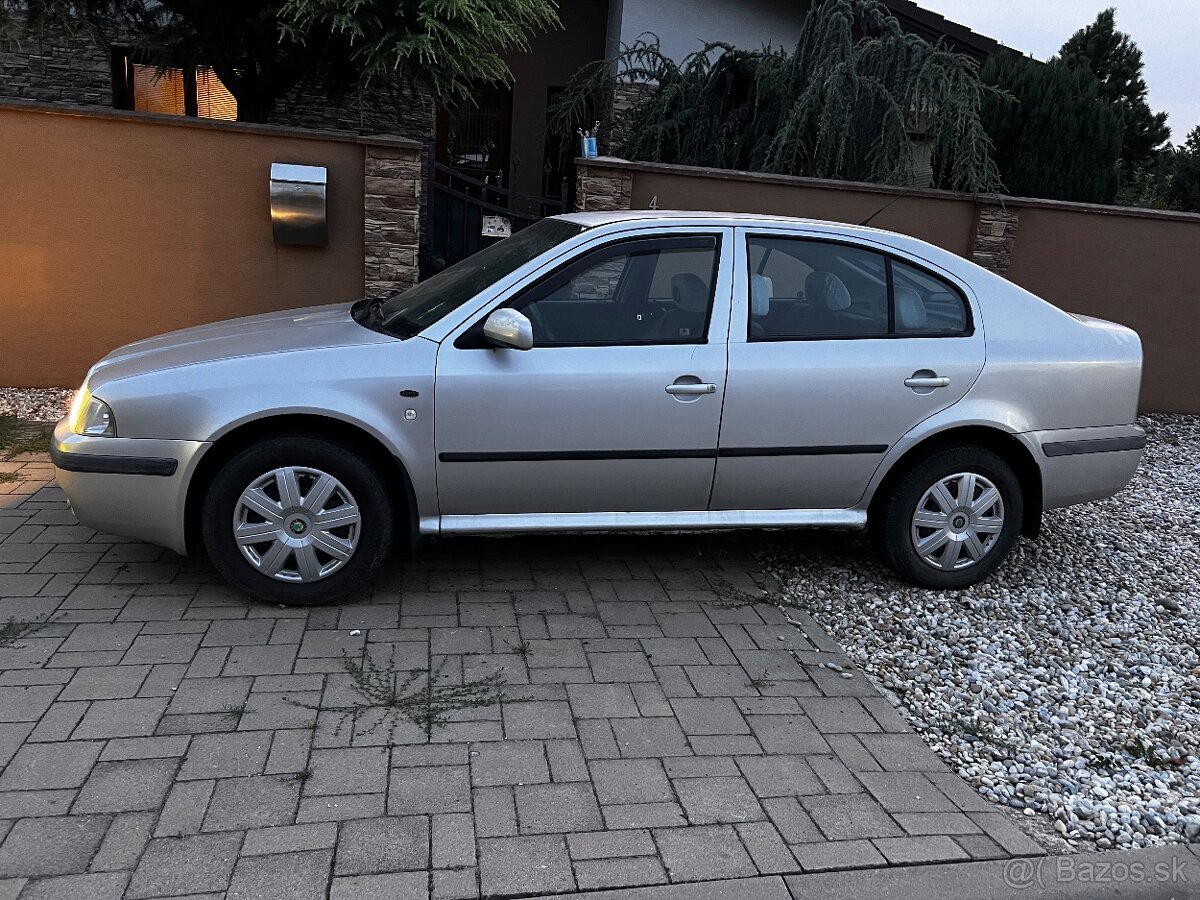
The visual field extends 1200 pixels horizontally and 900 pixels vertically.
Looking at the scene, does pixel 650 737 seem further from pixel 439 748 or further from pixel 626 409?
pixel 626 409

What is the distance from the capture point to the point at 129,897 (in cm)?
243

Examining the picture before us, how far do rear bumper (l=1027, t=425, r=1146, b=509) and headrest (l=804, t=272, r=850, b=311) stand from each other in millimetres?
1057

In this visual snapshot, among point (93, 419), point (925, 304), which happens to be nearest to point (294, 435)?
point (93, 419)

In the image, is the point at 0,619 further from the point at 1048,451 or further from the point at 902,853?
the point at 1048,451

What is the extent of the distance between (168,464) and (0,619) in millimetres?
877

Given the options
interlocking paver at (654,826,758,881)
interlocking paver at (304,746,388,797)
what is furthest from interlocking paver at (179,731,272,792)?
interlocking paver at (654,826,758,881)

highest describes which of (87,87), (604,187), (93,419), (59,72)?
(59,72)

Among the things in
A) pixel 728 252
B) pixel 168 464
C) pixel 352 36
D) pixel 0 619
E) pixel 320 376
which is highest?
pixel 352 36

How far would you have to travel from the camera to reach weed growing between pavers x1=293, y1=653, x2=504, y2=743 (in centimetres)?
326

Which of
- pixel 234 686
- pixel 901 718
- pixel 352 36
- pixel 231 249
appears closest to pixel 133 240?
pixel 231 249

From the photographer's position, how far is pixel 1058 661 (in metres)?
4.09

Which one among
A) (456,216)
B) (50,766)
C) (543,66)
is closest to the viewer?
(50,766)

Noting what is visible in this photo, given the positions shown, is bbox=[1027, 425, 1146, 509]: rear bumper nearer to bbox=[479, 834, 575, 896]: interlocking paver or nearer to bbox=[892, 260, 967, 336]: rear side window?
bbox=[892, 260, 967, 336]: rear side window

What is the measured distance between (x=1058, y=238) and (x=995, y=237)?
57 centimetres
